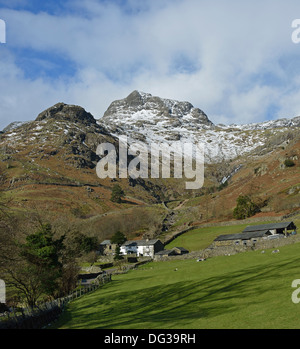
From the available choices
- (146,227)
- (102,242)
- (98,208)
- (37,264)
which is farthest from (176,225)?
(37,264)

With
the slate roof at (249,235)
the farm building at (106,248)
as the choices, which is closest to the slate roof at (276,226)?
the slate roof at (249,235)

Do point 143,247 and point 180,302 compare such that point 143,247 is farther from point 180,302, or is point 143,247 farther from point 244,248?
point 180,302

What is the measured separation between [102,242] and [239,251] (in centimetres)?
5982

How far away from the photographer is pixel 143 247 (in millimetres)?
84250

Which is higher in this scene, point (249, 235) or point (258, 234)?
point (258, 234)

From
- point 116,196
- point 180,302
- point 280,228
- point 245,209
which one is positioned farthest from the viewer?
point 116,196

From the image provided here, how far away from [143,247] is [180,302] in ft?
213

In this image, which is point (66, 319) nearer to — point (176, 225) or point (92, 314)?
point (92, 314)

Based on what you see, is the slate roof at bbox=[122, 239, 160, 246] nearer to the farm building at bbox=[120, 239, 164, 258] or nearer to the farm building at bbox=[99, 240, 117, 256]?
the farm building at bbox=[120, 239, 164, 258]

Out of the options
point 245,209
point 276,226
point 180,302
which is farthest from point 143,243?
point 180,302

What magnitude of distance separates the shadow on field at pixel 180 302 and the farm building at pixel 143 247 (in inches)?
2079

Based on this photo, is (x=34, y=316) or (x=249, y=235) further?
(x=249, y=235)
